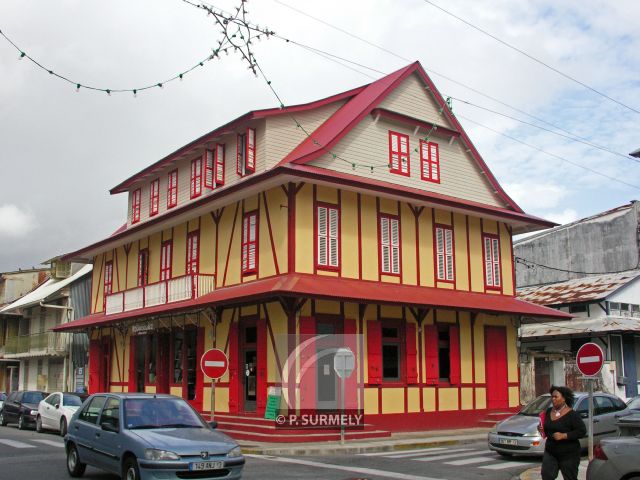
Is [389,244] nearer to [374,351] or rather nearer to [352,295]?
[374,351]

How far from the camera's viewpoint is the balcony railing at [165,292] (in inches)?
935

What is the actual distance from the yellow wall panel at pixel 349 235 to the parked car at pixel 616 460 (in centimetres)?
1352

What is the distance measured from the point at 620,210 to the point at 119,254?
27.1m

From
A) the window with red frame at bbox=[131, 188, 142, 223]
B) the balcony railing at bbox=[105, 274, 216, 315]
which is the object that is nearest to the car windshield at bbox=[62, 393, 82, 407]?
the balcony railing at bbox=[105, 274, 216, 315]

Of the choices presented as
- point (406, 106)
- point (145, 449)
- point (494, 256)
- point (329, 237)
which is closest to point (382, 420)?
point (329, 237)

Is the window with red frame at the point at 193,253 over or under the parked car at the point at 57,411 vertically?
over

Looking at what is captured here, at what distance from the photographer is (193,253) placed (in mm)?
25656

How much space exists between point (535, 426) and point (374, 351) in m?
7.12

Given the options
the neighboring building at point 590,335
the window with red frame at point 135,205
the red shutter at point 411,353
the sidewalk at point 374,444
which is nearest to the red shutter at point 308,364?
the sidewalk at point 374,444

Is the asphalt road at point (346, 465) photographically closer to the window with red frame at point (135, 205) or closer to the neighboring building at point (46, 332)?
the window with red frame at point (135, 205)

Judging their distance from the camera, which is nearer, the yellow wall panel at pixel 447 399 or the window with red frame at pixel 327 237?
the window with red frame at pixel 327 237

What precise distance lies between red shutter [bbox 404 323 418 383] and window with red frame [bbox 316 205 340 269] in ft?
11.6

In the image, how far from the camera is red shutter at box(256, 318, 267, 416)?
68.1 ft

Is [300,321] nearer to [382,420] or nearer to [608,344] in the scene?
[382,420]
